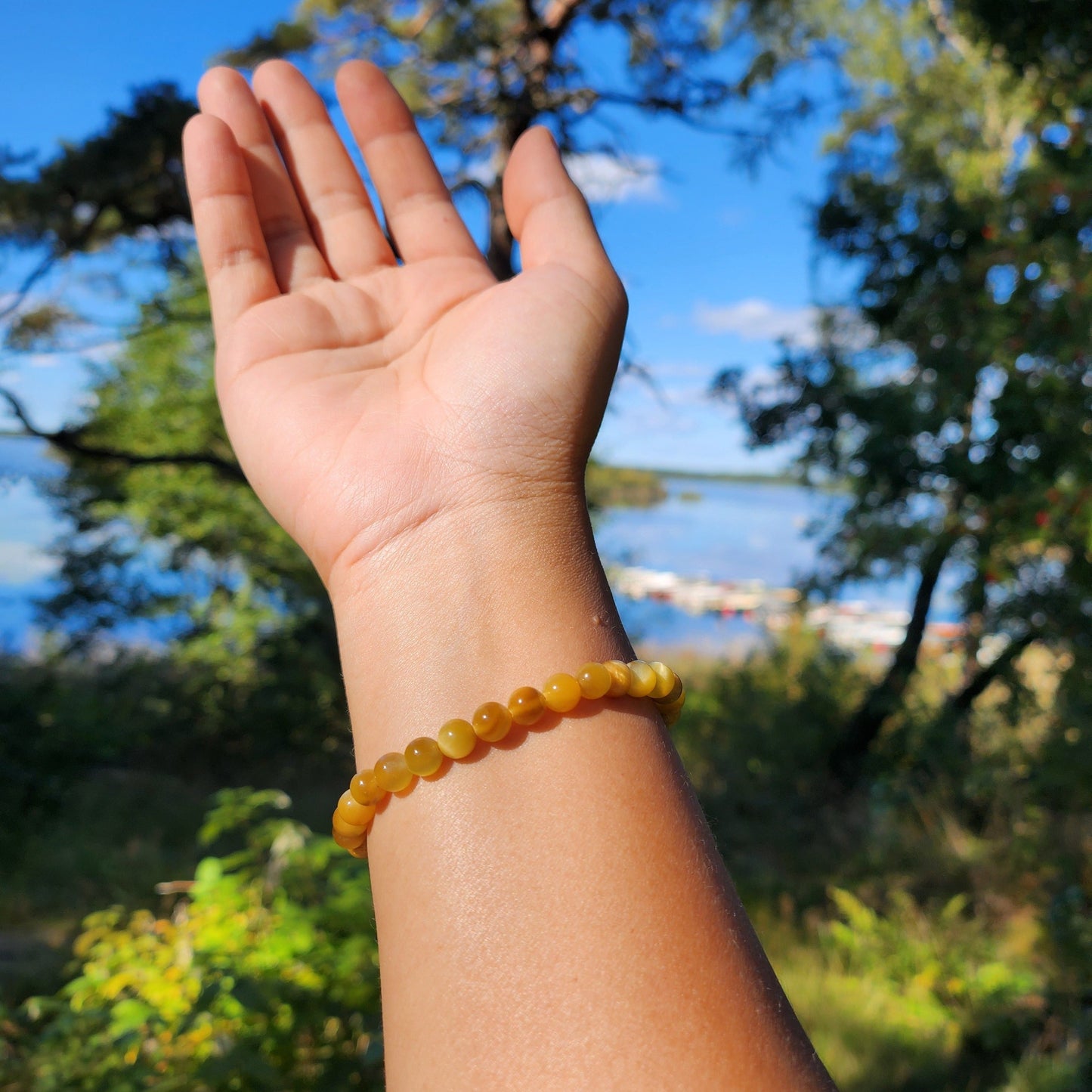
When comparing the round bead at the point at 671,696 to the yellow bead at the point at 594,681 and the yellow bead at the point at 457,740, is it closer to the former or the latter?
the yellow bead at the point at 594,681

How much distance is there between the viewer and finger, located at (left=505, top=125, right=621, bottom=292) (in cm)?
134

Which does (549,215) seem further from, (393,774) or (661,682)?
(393,774)

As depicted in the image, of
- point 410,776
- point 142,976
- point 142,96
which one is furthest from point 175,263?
point 410,776

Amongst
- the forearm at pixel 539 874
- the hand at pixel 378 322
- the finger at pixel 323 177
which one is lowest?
the forearm at pixel 539 874

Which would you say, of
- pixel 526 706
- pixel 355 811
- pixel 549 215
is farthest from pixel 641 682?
pixel 549 215

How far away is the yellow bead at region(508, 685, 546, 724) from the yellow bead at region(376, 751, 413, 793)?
0.13 metres

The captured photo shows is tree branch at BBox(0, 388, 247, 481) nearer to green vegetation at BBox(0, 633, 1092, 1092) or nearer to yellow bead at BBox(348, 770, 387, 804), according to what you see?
green vegetation at BBox(0, 633, 1092, 1092)

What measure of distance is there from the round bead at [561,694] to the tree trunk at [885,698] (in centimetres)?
538

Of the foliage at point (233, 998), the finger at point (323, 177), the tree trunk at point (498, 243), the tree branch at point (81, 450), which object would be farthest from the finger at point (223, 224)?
the tree trunk at point (498, 243)

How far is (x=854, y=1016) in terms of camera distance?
356cm

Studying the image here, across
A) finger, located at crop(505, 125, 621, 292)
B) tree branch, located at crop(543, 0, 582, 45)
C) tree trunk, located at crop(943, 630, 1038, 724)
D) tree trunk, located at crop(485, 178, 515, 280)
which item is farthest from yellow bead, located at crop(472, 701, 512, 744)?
tree trunk, located at crop(943, 630, 1038, 724)

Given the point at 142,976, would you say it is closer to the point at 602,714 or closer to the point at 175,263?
the point at 602,714

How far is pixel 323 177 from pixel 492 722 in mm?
1310

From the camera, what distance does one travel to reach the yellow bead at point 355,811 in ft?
2.96
